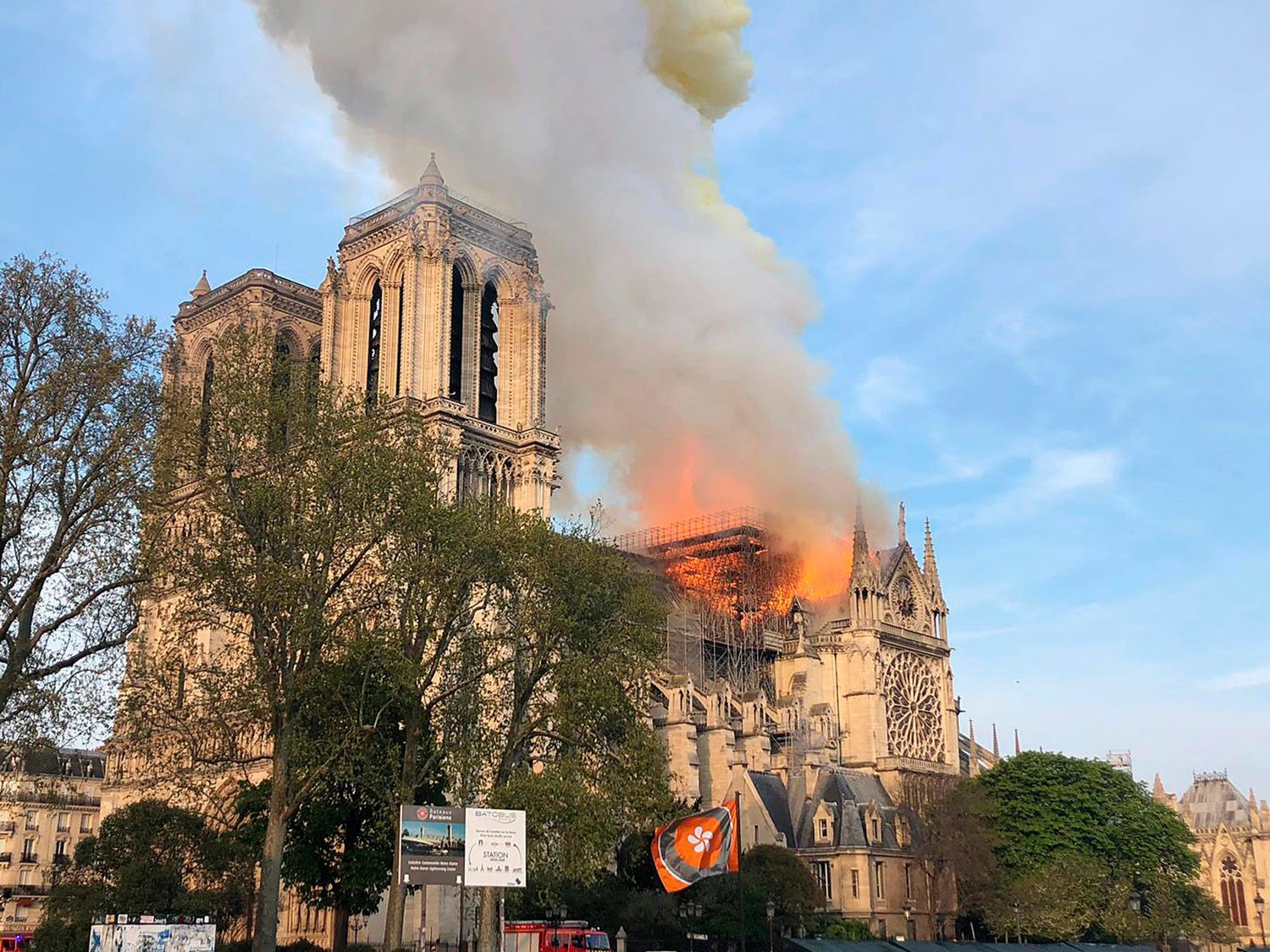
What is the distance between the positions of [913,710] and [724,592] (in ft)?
47.2

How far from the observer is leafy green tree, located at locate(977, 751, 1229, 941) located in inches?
2911

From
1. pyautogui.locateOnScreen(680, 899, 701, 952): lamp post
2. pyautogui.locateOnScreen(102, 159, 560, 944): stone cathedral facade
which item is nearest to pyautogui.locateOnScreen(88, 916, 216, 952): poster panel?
pyautogui.locateOnScreen(680, 899, 701, 952): lamp post

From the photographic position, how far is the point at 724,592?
9819 cm

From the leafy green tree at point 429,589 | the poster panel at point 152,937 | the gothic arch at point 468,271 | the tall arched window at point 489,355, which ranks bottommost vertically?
the poster panel at point 152,937

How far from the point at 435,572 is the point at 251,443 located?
6.42 m

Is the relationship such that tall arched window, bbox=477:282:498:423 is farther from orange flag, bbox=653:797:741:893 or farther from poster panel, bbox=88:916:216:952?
poster panel, bbox=88:916:216:952

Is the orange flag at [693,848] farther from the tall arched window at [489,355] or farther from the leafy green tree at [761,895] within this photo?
the tall arched window at [489,355]

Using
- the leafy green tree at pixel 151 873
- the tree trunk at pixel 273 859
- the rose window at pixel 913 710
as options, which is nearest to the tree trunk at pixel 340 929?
Result: the leafy green tree at pixel 151 873

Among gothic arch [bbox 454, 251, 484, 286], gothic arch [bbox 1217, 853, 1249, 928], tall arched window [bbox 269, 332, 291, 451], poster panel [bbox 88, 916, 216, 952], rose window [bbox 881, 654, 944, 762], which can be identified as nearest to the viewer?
poster panel [bbox 88, 916, 216, 952]

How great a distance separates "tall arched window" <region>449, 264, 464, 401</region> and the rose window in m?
33.0

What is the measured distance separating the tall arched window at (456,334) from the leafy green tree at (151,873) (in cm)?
2870

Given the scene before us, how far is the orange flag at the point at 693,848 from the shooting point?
4366 centimetres

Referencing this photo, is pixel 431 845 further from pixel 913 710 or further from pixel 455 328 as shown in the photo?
pixel 913 710

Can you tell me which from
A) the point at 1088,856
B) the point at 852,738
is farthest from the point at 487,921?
the point at 852,738
